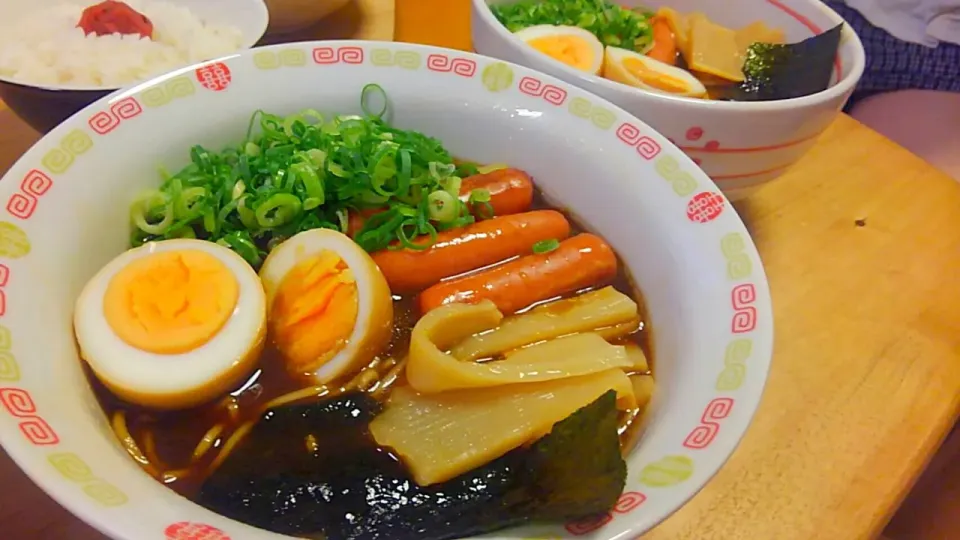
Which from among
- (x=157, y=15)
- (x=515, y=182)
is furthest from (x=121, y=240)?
(x=157, y=15)

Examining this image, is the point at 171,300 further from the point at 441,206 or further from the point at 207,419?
the point at 441,206

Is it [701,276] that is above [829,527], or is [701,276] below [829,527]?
above

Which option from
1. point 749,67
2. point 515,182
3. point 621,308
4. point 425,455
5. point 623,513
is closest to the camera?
point 623,513

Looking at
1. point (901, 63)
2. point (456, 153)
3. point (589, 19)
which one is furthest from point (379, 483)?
point (901, 63)

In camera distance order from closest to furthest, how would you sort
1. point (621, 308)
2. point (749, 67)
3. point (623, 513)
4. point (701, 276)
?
point (623, 513) < point (701, 276) < point (621, 308) < point (749, 67)

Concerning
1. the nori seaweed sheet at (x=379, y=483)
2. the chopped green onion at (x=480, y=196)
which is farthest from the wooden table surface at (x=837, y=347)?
the chopped green onion at (x=480, y=196)

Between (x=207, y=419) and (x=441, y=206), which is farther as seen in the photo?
(x=441, y=206)

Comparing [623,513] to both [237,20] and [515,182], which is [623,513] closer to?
[515,182]

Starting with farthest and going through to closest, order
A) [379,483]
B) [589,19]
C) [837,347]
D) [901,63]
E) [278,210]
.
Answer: [901,63] < [589,19] < [837,347] < [278,210] < [379,483]
